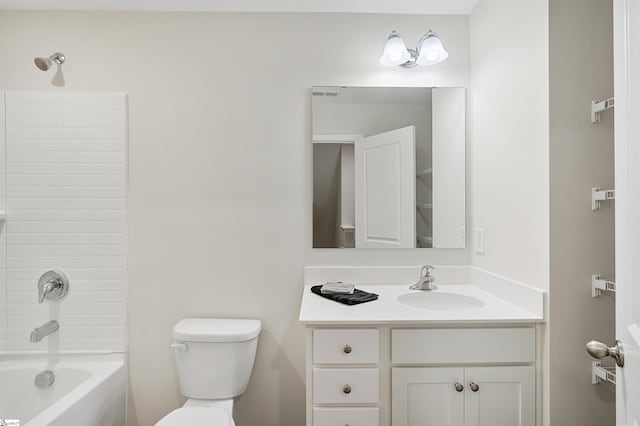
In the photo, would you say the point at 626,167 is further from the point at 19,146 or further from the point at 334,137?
the point at 19,146

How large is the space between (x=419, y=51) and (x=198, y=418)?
204cm

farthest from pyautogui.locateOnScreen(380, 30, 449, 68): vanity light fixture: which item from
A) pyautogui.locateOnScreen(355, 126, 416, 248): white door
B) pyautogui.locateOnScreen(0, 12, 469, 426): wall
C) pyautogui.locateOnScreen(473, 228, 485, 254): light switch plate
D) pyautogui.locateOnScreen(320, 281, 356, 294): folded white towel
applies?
pyautogui.locateOnScreen(320, 281, 356, 294): folded white towel

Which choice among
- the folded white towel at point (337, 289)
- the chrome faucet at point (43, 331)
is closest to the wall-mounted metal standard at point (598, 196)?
the folded white towel at point (337, 289)

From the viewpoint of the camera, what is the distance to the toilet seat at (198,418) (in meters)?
1.62

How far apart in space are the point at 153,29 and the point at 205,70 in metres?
0.36

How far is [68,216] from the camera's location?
2.13 metres

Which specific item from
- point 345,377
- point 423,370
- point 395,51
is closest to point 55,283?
point 345,377

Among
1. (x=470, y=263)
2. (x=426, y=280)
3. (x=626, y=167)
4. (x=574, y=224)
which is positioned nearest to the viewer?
(x=626, y=167)

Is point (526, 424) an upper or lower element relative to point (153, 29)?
lower

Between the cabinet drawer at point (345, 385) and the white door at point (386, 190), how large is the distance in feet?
2.55

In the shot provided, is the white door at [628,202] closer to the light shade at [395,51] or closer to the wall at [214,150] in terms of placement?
the light shade at [395,51]

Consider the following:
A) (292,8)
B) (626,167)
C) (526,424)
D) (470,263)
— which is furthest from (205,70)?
(526,424)

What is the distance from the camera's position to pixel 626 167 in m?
0.85

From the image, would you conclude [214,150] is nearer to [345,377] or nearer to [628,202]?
[345,377]
